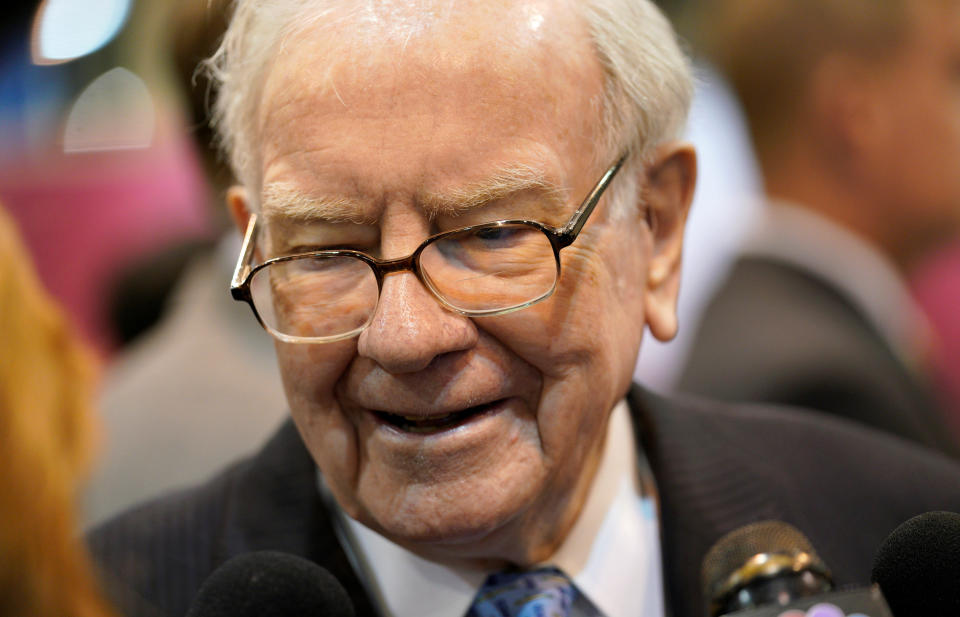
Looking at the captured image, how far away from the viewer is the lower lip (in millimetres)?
1283

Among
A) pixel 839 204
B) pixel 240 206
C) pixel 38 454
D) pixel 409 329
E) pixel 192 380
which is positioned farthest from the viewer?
pixel 839 204

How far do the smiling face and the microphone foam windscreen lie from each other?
310 mm

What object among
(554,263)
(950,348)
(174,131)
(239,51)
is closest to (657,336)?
(554,263)

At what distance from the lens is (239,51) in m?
1.44

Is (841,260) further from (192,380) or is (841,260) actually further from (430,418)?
(430,418)

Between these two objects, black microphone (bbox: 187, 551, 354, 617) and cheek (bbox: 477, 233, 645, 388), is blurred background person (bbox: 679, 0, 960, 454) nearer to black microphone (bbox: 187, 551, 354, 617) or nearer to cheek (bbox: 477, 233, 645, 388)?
cheek (bbox: 477, 233, 645, 388)

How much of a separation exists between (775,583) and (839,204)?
7.06 feet

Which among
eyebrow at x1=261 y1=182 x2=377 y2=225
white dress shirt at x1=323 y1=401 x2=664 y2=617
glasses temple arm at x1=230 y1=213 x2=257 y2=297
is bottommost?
white dress shirt at x1=323 y1=401 x2=664 y2=617

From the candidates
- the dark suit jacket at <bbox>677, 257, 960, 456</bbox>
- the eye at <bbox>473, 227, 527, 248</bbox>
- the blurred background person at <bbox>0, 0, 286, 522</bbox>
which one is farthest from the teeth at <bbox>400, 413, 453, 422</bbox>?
the dark suit jacket at <bbox>677, 257, 960, 456</bbox>

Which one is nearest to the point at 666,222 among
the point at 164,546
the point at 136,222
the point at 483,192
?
the point at 483,192

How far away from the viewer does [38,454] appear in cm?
143

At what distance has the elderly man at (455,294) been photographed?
1.23m

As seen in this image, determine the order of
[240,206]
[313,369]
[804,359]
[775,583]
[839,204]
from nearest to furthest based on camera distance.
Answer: [775,583] → [313,369] → [240,206] → [804,359] → [839,204]

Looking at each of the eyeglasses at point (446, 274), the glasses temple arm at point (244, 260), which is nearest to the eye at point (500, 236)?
the eyeglasses at point (446, 274)
